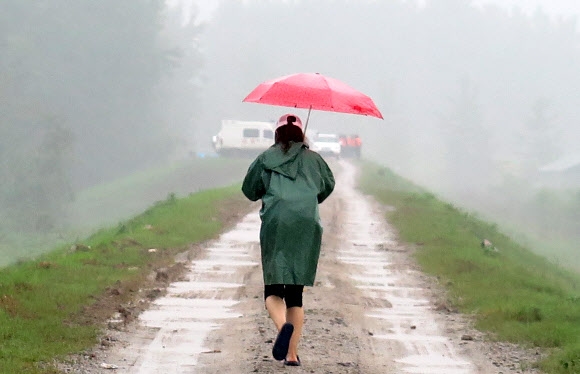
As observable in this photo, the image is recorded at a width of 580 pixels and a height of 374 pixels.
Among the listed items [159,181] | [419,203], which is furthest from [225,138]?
[419,203]

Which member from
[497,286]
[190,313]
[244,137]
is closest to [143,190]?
[244,137]

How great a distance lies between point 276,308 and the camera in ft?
25.7

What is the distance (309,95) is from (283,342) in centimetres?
188

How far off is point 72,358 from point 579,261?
33418mm

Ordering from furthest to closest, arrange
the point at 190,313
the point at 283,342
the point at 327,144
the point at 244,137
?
the point at 244,137 → the point at 327,144 → the point at 190,313 → the point at 283,342

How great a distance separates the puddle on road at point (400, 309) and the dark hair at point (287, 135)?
79.1 inches

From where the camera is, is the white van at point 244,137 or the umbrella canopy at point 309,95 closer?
the umbrella canopy at point 309,95

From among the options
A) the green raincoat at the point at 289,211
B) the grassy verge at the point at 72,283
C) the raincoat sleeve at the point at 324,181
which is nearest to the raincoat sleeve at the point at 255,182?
the green raincoat at the point at 289,211

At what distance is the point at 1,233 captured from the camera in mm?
44656

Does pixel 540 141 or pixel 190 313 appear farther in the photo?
pixel 540 141

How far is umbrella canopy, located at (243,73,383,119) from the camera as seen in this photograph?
7.88 meters

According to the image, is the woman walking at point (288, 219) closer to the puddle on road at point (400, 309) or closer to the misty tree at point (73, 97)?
the puddle on road at point (400, 309)

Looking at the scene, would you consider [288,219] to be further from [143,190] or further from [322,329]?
[143,190]

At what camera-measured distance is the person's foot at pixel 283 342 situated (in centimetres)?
748
